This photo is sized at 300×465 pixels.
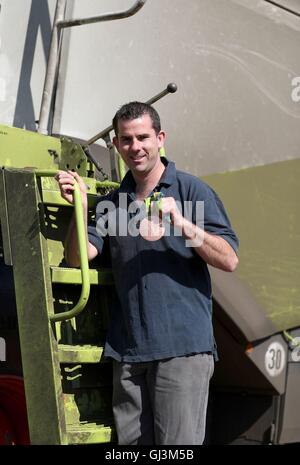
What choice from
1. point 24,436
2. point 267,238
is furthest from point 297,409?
point 24,436

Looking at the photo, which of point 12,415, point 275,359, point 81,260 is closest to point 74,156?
point 81,260

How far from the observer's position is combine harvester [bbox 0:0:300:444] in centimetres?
321

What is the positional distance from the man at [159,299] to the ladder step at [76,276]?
0.05 meters

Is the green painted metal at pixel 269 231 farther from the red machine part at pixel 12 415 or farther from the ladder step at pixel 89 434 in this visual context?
the ladder step at pixel 89 434

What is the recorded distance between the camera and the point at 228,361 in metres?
4.50

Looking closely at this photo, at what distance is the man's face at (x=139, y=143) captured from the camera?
3148mm

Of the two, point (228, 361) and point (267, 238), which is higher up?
point (267, 238)

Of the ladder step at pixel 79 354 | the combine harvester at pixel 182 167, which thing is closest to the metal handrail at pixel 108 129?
the combine harvester at pixel 182 167

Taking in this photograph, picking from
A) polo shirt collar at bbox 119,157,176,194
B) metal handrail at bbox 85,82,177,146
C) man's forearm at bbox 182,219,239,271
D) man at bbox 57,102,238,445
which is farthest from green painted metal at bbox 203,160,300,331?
man's forearm at bbox 182,219,239,271

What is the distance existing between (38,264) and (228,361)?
5.26 feet

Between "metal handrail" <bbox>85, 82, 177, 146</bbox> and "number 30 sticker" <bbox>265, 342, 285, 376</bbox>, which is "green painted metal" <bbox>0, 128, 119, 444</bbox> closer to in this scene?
"metal handrail" <bbox>85, 82, 177, 146</bbox>

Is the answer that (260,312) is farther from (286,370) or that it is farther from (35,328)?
(35,328)

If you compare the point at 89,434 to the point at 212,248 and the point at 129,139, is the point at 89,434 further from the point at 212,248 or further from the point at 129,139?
the point at 129,139

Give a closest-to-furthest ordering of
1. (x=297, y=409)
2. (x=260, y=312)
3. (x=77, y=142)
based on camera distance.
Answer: (x=77, y=142) → (x=260, y=312) → (x=297, y=409)
